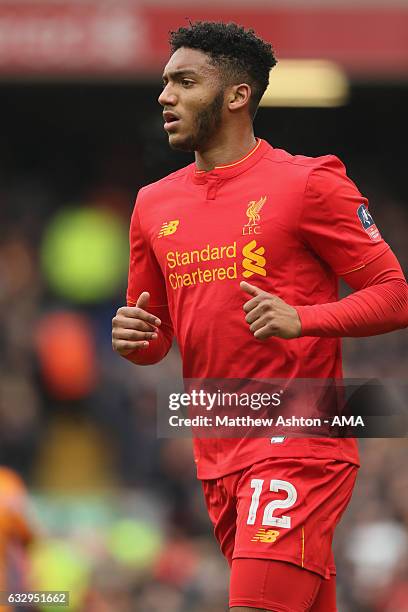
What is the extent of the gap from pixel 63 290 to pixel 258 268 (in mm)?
8018

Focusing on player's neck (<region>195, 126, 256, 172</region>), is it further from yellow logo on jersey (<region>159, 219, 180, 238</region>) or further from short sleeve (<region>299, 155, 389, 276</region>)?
short sleeve (<region>299, 155, 389, 276</region>)

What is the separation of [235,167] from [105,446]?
670cm

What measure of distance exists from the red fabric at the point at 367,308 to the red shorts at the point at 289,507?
0.45m

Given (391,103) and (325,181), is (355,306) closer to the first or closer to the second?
(325,181)

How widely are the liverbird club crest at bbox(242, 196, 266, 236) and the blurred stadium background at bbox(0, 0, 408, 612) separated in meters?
4.01

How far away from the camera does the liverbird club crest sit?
4.49 m

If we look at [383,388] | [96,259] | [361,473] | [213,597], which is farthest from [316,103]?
[383,388]

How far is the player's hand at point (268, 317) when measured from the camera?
13.7 feet

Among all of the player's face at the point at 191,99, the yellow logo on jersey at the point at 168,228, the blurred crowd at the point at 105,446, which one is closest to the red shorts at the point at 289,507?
the yellow logo on jersey at the point at 168,228

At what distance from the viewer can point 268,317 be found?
4.17 metres

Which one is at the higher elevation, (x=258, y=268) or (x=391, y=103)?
(x=391, y=103)

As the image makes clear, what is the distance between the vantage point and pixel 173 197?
15.7 ft

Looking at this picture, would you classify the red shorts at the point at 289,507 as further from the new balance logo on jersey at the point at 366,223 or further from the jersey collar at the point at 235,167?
the jersey collar at the point at 235,167

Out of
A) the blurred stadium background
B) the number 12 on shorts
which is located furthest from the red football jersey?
the blurred stadium background
